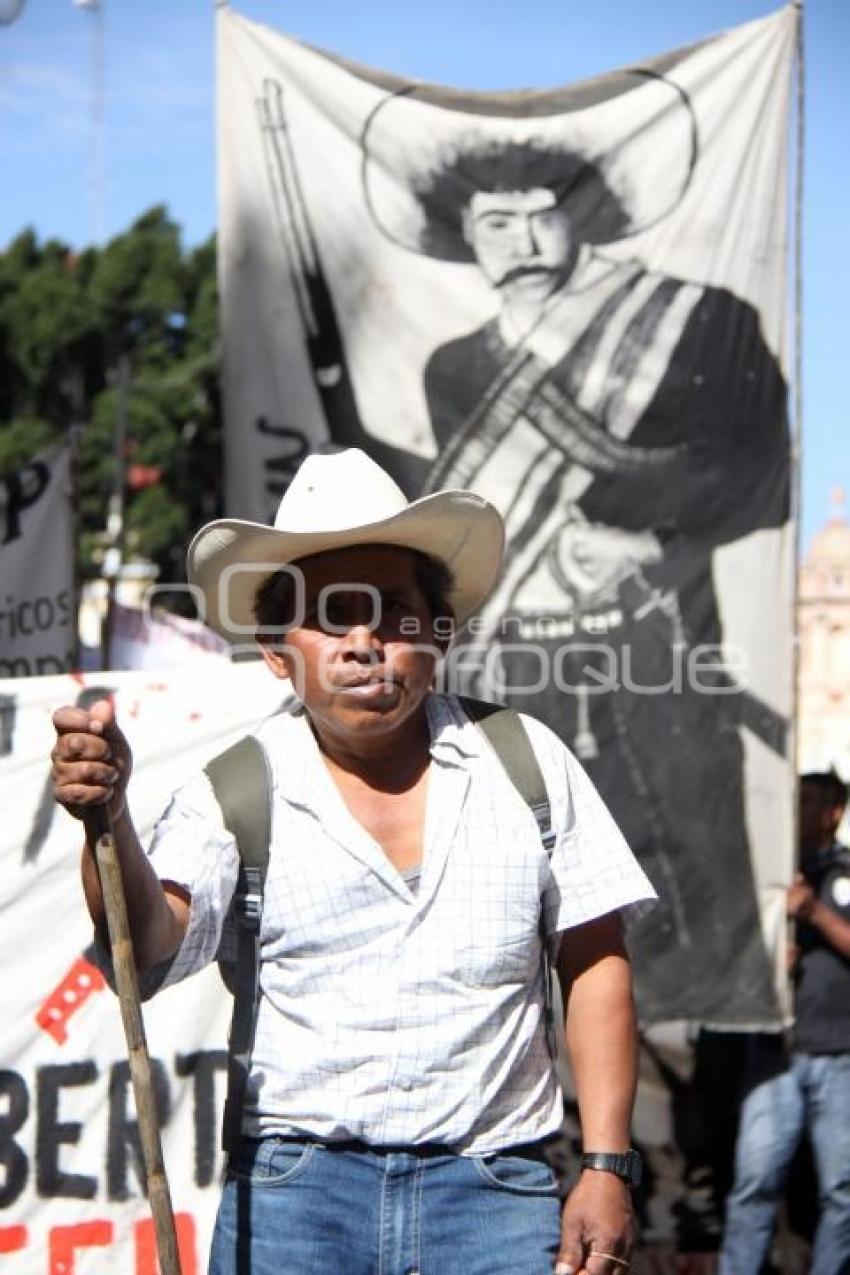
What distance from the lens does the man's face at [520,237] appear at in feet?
18.4

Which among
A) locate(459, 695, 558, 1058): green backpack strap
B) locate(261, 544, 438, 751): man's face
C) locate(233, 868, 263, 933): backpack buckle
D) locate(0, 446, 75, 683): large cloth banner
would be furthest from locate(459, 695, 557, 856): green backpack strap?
locate(0, 446, 75, 683): large cloth banner

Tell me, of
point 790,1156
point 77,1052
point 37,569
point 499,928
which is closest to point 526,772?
point 499,928

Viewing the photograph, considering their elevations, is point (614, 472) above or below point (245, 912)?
above

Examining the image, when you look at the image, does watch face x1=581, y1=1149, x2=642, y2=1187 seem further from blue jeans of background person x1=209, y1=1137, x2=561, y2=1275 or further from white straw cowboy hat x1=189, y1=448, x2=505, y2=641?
white straw cowboy hat x1=189, y1=448, x2=505, y2=641


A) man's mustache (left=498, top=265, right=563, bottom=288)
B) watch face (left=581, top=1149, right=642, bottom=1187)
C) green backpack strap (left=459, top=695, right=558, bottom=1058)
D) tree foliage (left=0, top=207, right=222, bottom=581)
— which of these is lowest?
watch face (left=581, top=1149, right=642, bottom=1187)

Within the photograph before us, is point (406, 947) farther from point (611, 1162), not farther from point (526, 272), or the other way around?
point (526, 272)

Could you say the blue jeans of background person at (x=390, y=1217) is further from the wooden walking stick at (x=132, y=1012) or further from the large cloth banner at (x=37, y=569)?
the large cloth banner at (x=37, y=569)

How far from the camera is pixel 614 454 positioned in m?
5.55

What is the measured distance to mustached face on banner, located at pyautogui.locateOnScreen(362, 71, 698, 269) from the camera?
561cm

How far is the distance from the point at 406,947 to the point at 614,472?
327 cm

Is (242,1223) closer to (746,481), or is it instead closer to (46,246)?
(746,481)

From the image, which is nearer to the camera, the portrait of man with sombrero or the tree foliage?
the portrait of man with sombrero

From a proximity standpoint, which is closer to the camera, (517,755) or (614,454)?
(517,755)

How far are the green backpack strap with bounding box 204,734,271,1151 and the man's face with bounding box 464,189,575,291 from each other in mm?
3324
